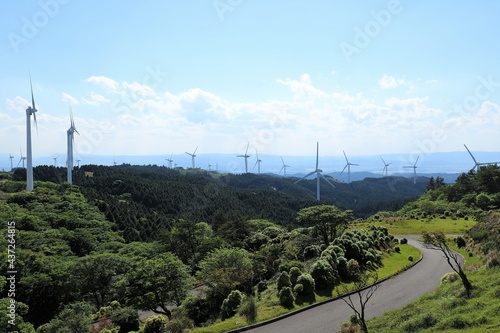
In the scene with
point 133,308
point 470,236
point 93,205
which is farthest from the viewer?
point 93,205

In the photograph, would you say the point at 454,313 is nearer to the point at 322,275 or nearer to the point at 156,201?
the point at 322,275

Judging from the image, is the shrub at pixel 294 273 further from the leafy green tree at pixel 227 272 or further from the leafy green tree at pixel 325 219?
the leafy green tree at pixel 325 219

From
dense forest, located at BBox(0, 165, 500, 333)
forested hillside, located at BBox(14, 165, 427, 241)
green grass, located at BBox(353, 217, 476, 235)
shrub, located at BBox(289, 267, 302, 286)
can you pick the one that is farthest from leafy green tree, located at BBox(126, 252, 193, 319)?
forested hillside, located at BBox(14, 165, 427, 241)

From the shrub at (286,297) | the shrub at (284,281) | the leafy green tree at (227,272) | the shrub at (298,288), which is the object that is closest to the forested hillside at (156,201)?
the leafy green tree at (227,272)

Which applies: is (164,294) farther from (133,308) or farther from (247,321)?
(247,321)

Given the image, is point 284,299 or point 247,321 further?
point 284,299

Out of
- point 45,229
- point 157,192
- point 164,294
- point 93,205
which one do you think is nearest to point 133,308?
point 164,294
